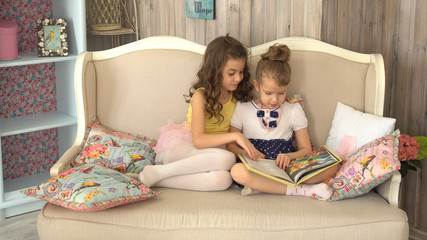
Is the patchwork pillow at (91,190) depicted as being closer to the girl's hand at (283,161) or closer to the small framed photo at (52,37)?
the girl's hand at (283,161)

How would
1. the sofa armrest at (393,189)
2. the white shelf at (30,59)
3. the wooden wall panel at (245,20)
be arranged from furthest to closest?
the white shelf at (30,59), the wooden wall panel at (245,20), the sofa armrest at (393,189)

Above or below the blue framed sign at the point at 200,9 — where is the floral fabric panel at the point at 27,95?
below

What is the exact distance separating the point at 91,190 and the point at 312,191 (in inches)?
34.5

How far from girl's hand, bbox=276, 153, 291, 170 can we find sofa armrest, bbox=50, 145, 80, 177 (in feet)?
2.99

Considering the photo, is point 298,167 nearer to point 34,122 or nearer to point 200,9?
point 200,9

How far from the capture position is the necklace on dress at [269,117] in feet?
8.67

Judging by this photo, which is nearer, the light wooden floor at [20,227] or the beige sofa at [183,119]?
the beige sofa at [183,119]

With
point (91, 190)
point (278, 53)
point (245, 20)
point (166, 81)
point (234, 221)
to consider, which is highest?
point (245, 20)

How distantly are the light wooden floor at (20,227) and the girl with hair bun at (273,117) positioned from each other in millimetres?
1181

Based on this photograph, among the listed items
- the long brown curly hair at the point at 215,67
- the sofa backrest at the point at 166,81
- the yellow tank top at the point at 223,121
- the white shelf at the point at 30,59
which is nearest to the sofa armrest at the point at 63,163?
the sofa backrest at the point at 166,81

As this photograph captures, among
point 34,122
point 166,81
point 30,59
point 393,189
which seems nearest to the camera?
point 393,189

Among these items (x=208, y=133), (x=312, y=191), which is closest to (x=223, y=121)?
(x=208, y=133)

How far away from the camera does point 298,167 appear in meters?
2.41

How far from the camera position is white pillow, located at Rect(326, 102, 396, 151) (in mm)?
2465
